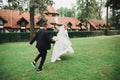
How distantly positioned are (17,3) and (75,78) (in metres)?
29.4

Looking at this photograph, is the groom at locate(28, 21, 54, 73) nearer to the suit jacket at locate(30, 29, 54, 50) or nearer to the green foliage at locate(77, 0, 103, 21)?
the suit jacket at locate(30, 29, 54, 50)

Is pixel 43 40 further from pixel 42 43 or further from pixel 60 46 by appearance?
pixel 60 46

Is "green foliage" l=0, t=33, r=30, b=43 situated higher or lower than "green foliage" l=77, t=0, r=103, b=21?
lower

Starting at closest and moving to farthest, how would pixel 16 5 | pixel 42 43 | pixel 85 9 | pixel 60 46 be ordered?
1. pixel 42 43
2. pixel 60 46
3. pixel 16 5
4. pixel 85 9

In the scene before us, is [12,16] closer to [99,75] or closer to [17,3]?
[17,3]

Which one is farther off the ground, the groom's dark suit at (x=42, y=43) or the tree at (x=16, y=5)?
the tree at (x=16, y=5)

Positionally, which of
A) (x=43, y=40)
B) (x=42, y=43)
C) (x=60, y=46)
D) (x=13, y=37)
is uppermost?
(x=43, y=40)

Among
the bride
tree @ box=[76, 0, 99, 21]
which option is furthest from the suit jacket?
tree @ box=[76, 0, 99, 21]

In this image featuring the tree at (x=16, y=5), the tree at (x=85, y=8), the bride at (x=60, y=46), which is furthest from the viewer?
the tree at (x=85, y=8)

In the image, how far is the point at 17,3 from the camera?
35.5 metres

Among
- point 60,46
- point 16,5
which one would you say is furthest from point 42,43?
point 16,5

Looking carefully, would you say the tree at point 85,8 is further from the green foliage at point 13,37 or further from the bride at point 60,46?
the bride at point 60,46

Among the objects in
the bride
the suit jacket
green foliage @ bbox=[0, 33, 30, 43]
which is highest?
the suit jacket

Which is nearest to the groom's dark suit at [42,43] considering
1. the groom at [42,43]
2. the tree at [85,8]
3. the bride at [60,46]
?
the groom at [42,43]
